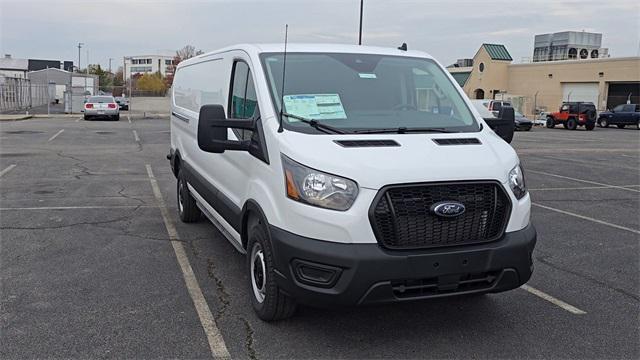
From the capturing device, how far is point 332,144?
3900 millimetres

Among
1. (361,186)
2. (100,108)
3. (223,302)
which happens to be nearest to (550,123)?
(100,108)

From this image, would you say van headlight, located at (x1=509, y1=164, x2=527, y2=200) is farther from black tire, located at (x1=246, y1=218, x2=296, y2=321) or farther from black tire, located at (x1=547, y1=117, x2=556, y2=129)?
black tire, located at (x1=547, y1=117, x2=556, y2=129)

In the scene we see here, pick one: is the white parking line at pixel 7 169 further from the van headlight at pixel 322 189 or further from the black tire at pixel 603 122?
the black tire at pixel 603 122

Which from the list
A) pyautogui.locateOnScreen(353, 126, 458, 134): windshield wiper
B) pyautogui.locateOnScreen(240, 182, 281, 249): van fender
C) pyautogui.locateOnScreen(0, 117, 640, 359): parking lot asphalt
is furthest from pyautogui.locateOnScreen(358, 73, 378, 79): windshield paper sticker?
pyautogui.locateOnScreen(0, 117, 640, 359): parking lot asphalt

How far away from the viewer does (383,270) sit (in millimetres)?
3588

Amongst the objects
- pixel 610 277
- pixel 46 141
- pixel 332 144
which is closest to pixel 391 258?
pixel 332 144

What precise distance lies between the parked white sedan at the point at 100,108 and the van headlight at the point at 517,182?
97.9ft

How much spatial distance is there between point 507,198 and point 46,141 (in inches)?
695

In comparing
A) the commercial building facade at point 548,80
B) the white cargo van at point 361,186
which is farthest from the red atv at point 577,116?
the white cargo van at point 361,186

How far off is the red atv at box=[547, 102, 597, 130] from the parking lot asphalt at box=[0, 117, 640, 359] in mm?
30201

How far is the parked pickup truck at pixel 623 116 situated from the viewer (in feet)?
129

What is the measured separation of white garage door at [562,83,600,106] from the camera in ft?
158

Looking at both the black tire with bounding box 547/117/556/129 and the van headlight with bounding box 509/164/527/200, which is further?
the black tire with bounding box 547/117/556/129

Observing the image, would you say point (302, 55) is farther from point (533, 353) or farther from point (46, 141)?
point (46, 141)
